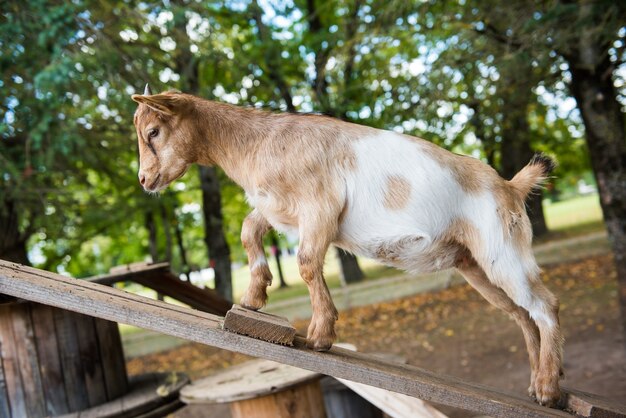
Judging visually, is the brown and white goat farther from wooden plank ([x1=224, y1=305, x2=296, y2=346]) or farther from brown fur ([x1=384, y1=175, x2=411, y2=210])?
wooden plank ([x1=224, y1=305, x2=296, y2=346])

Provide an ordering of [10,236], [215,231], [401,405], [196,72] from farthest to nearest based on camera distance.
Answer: [215,231]
[196,72]
[10,236]
[401,405]

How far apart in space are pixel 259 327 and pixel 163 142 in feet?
2.82

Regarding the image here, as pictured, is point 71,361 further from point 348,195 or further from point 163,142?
point 348,195

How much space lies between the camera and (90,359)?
14.4ft

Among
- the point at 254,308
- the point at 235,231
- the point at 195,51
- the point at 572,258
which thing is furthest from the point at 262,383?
the point at 235,231

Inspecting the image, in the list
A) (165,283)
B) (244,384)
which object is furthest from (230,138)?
(244,384)

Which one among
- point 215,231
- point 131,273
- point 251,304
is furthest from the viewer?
point 215,231

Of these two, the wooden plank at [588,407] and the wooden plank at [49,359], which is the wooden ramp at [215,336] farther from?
the wooden plank at [49,359]

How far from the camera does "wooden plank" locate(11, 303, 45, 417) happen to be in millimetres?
4145

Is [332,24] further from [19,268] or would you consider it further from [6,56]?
[19,268]

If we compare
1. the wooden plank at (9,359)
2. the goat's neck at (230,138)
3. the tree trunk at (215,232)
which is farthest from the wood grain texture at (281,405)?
the tree trunk at (215,232)

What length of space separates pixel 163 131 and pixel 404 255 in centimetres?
111

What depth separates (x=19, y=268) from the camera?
2574 millimetres

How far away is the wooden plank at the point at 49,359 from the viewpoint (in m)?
4.18
